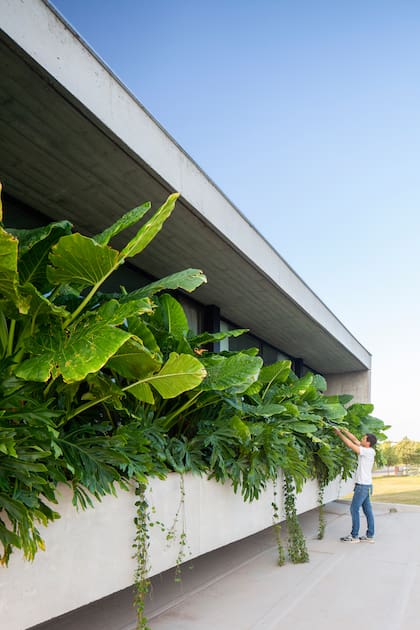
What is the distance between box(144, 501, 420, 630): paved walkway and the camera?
11.7ft

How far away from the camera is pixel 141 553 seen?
2912 mm

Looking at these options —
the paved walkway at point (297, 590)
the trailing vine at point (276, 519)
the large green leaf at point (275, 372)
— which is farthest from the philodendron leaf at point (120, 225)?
the trailing vine at point (276, 519)

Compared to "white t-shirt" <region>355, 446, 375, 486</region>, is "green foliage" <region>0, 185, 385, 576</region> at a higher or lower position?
higher

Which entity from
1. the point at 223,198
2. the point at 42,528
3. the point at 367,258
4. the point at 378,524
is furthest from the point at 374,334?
the point at 42,528

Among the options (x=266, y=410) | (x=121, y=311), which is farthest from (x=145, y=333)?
(x=266, y=410)

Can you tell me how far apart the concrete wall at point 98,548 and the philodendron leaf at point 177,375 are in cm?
69

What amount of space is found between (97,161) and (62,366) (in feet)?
8.96

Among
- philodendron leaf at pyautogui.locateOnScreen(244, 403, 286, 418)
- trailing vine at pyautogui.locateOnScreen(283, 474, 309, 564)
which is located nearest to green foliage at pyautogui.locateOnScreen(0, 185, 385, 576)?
philodendron leaf at pyautogui.locateOnScreen(244, 403, 286, 418)

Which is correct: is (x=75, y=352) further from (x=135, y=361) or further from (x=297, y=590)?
(x=297, y=590)

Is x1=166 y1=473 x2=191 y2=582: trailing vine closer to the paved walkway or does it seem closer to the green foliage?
the green foliage

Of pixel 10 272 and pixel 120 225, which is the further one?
pixel 120 225

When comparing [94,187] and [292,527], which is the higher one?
[94,187]

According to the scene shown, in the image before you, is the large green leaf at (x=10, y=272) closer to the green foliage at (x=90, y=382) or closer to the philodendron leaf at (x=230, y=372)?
the green foliage at (x=90, y=382)

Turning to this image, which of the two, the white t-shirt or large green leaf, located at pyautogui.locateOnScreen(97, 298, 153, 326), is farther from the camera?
the white t-shirt
